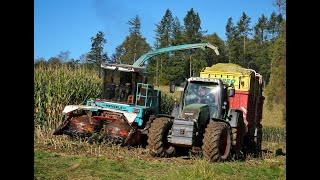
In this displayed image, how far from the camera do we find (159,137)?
11.3m

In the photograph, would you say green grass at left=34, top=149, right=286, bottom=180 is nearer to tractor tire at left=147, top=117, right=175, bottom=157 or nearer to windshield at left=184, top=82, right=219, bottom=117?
tractor tire at left=147, top=117, right=175, bottom=157

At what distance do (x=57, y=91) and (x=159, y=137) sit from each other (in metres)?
5.51

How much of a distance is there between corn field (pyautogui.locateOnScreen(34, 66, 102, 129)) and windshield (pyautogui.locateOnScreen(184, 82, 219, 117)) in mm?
5069

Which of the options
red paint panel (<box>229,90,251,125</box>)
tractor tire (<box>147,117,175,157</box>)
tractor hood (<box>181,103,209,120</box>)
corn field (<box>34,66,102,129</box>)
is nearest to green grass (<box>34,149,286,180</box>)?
tractor tire (<box>147,117,175,157</box>)

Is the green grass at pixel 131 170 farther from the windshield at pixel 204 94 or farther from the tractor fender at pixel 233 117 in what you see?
the tractor fender at pixel 233 117

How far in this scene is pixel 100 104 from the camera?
14.4 meters

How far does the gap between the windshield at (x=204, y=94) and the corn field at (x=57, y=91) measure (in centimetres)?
507

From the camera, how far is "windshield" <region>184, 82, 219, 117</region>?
12.2m

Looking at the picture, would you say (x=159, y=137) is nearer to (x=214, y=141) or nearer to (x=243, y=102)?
(x=214, y=141)
